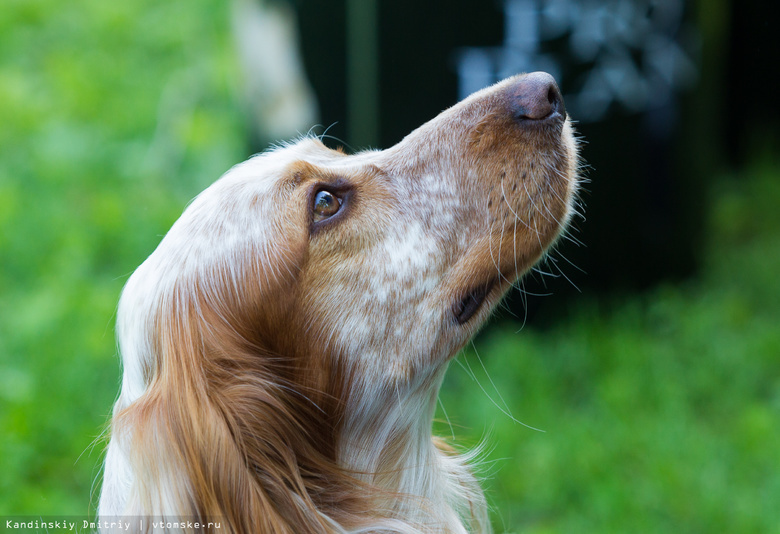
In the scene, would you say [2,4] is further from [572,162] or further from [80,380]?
[572,162]

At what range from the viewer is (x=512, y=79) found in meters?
2.61

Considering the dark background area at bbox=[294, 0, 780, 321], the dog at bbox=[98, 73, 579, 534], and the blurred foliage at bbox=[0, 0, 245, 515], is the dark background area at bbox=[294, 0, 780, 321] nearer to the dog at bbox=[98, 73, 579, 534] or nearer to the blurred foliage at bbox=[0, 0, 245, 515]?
the blurred foliage at bbox=[0, 0, 245, 515]

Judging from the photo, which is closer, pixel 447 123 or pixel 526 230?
pixel 526 230

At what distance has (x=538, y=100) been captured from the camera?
2445 mm

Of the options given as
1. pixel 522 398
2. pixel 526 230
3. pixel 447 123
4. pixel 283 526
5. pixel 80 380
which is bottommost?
pixel 522 398

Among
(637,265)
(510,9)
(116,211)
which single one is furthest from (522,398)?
(116,211)

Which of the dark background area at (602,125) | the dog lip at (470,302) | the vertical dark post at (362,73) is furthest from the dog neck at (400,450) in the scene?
the vertical dark post at (362,73)

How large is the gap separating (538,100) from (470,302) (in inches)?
25.6

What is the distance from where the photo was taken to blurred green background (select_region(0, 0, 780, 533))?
381 cm

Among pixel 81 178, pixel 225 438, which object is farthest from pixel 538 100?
pixel 81 178

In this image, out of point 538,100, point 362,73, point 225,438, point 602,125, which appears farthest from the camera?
point 602,125

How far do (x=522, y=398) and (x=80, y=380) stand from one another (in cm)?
242

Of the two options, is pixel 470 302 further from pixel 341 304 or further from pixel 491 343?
pixel 491 343

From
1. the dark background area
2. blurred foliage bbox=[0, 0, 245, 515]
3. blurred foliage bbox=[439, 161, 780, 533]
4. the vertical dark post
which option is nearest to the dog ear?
blurred foliage bbox=[0, 0, 245, 515]
